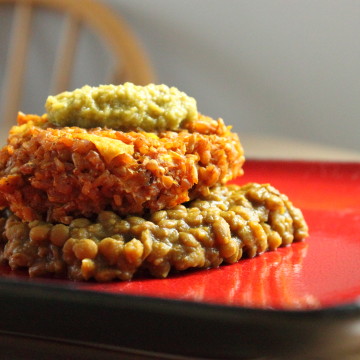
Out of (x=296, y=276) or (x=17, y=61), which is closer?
(x=296, y=276)

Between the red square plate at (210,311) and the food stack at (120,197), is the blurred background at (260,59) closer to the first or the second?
the food stack at (120,197)

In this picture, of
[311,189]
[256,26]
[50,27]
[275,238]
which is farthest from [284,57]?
[275,238]

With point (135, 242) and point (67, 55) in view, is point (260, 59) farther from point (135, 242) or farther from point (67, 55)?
point (135, 242)

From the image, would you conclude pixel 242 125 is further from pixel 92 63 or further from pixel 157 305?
pixel 157 305

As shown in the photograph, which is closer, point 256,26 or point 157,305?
point 157,305

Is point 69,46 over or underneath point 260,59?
underneath

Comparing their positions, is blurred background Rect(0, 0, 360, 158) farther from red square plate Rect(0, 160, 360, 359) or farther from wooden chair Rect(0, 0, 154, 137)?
red square plate Rect(0, 160, 360, 359)

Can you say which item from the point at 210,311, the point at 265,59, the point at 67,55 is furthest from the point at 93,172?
the point at 67,55
